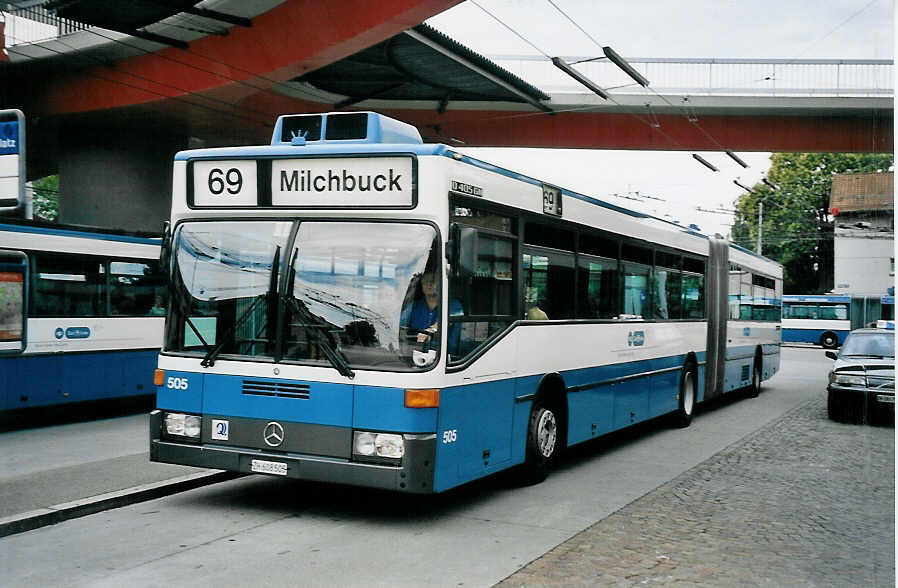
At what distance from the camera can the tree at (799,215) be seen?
1238 inches

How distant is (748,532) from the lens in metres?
8.08

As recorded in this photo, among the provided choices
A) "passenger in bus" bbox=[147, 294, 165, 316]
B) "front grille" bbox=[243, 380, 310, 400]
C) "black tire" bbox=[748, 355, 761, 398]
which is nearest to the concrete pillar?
"passenger in bus" bbox=[147, 294, 165, 316]

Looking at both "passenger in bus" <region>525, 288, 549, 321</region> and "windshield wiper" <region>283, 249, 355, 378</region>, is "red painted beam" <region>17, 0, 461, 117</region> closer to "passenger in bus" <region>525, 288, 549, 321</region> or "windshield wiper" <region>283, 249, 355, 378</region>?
"passenger in bus" <region>525, 288, 549, 321</region>

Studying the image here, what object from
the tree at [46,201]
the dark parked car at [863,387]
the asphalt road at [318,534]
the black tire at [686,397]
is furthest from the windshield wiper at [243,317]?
the tree at [46,201]

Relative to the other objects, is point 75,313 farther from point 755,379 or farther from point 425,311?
point 755,379

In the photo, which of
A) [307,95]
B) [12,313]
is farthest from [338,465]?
[307,95]

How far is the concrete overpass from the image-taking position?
63.8 ft

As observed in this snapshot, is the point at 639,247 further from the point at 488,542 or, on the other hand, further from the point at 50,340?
the point at 50,340

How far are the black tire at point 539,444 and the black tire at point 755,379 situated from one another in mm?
12316

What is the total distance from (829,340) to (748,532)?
4506cm

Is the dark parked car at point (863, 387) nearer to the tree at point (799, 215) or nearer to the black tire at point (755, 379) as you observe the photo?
the black tire at point (755, 379)

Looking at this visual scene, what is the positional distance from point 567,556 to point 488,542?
0.73m

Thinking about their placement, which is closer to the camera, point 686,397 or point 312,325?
point 312,325

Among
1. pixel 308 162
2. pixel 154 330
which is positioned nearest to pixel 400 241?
pixel 308 162
